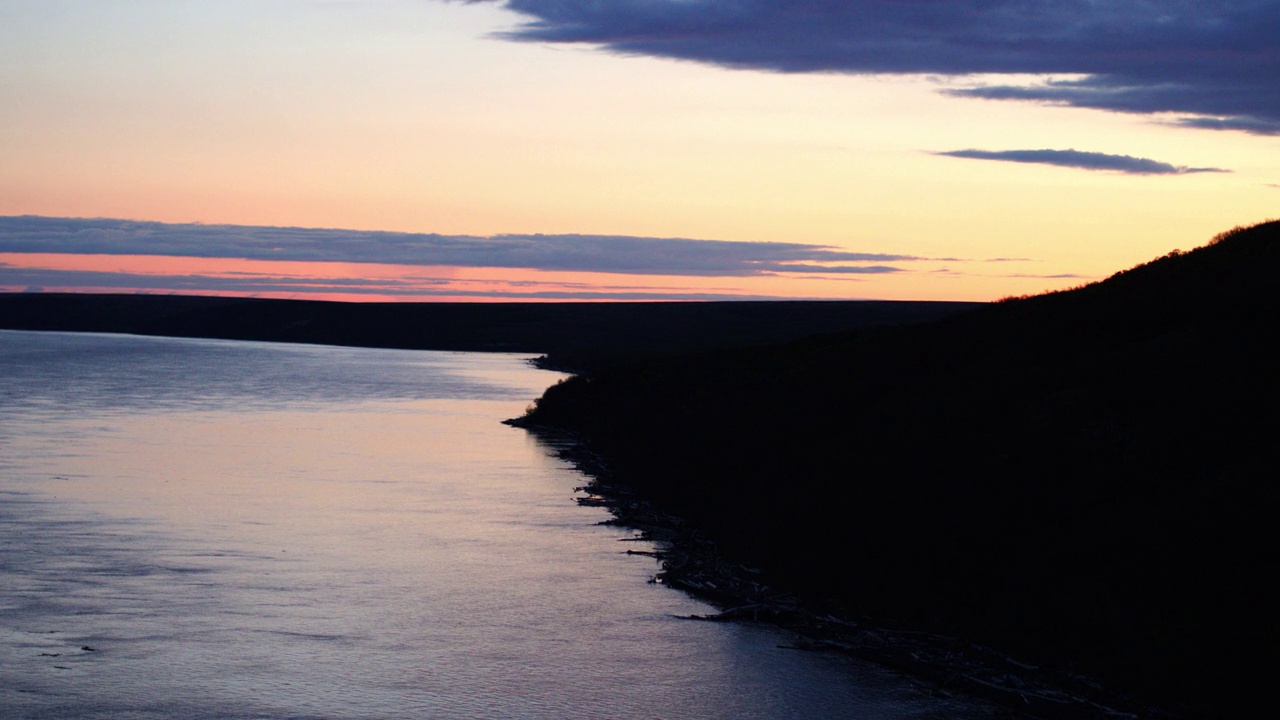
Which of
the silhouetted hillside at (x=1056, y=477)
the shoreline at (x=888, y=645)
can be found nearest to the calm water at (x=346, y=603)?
the shoreline at (x=888, y=645)

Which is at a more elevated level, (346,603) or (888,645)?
(888,645)

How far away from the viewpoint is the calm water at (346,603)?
51.7 feet

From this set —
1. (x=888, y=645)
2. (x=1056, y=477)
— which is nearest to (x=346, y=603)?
(x=888, y=645)

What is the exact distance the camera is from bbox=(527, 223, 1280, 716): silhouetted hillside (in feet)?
52.2

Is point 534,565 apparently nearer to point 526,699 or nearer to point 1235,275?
point 526,699

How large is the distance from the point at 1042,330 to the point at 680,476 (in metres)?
9.41

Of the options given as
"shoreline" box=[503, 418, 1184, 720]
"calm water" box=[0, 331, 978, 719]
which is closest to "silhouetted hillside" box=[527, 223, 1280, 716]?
"shoreline" box=[503, 418, 1184, 720]

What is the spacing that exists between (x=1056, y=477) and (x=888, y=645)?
4.76 meters

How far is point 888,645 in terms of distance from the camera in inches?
706

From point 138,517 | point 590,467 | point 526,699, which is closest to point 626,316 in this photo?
point 590,467

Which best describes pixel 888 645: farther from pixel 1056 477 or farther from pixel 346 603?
pixel 346 603

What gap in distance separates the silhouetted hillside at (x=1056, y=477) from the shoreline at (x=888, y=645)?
350mm

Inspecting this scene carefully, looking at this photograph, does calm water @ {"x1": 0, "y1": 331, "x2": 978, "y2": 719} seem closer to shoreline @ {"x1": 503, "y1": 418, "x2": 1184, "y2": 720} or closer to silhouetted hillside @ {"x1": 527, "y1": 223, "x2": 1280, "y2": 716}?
shoreline @ {"x1": 503, "y1": 418, "x2": 1184, "y2": 720}

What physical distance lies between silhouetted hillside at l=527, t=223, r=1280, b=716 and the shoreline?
1.15 feet
